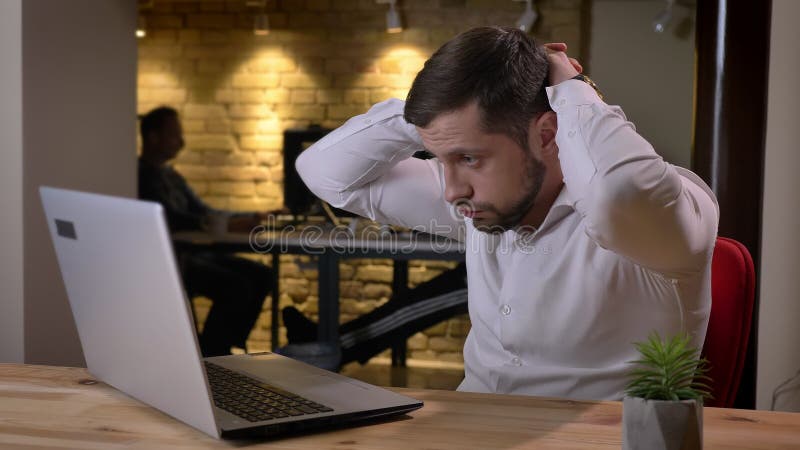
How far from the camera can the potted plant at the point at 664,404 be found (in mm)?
827

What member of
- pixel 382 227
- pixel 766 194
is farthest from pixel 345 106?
pixel 766 194

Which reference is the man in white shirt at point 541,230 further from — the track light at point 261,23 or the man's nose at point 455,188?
the track light at point 261,23

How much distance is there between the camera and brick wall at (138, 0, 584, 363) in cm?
550

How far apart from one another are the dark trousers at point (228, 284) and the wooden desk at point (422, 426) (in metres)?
4.11

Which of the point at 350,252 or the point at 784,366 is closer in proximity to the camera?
the point at 784,366

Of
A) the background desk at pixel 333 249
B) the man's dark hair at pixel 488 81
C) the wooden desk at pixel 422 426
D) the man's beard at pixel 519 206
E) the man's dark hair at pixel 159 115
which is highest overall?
the man's dark hair at pixel 159 115

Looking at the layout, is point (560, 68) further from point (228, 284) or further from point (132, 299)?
point (228, 284)

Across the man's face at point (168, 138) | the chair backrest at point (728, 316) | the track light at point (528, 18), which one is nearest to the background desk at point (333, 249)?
the man's face at point (168, 138)

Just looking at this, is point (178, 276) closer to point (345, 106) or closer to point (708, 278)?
point (708, 278)

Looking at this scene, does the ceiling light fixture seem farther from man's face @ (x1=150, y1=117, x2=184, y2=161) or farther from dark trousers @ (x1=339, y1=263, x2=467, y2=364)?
man's face @ (x1=150, y1=117, x2=184, y2=161)

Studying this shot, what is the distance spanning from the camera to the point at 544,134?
1630 millimetres

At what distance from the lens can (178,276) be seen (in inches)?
34.3

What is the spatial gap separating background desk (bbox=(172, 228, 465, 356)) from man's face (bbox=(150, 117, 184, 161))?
886mm

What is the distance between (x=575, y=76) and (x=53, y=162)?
2.46 m
